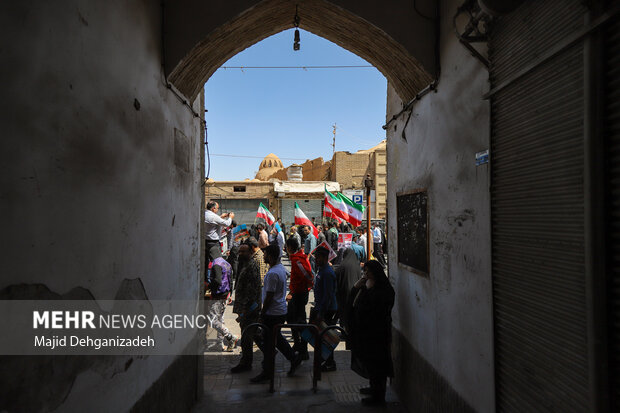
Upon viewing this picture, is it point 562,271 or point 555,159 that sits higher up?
point 555,159

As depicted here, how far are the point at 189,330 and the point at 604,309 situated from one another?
12.5 ft

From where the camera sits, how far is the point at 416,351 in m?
4.14

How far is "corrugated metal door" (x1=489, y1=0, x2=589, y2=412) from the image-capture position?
183 centimetres

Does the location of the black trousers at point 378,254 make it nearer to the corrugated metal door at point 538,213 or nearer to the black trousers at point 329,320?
the black trousers at point 329,320

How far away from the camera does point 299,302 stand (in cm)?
577

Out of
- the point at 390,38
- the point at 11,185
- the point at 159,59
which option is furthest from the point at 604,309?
the point at 159,59

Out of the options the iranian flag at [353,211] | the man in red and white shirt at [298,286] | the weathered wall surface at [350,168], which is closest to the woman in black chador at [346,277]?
the man in red and white shirt at [298,286]

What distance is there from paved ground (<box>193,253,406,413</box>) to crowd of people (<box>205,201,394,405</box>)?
0.15m

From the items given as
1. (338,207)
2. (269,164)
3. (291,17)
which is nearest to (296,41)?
(291,17)

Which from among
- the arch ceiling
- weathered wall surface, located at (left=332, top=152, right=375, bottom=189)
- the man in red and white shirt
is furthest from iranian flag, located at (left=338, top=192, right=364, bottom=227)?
weathered wall surface, located at (left=332, top=152, right=375, bottom=189)

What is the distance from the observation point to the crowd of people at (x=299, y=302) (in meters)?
4.40

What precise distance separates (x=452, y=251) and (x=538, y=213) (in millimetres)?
1181

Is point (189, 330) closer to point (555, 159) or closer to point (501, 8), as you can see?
point (555, 159)

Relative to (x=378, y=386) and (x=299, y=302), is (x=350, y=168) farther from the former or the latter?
(x=378, y=386)
